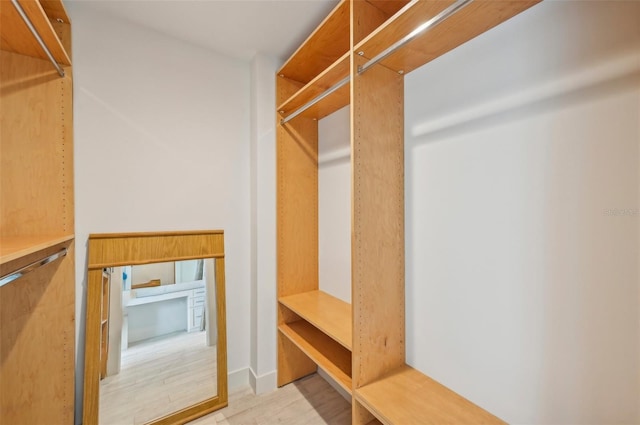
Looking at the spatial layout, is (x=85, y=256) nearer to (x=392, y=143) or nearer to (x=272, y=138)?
(x=272, y=138)

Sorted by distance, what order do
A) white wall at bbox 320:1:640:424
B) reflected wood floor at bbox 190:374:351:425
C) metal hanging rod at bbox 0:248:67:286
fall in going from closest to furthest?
white wall at bbox 320:1:640:424 → metal hanging rod at bbox 0:248:67:286 → reflected wood floor at bbox 190:374:351:425

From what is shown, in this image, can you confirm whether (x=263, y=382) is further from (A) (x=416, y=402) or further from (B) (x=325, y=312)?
(A) (x=416, y=402)

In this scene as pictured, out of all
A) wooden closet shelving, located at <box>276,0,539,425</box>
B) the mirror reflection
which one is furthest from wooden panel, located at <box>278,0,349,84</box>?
the mirror reflection

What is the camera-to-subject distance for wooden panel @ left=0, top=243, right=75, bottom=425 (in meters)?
1.37

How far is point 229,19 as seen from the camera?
1689 mm

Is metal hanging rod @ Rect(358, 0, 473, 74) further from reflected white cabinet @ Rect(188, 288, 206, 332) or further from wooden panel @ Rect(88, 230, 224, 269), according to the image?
reflected white cabinet @ Rect(188, 288, 206, 332)

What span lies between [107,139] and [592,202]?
95.0 inches

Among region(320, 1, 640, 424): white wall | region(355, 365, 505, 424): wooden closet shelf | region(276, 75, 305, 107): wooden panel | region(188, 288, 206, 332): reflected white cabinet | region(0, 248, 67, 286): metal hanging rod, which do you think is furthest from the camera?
region(276, 75, 305, 107): wooden panel

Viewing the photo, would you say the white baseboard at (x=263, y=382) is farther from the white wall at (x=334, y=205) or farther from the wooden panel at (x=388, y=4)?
the wooden panel at (x=388, y=4)

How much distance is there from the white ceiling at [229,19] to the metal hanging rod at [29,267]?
4.80 ft

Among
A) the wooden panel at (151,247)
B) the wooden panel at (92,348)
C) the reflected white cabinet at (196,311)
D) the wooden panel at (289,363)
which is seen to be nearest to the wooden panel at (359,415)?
the wooden panel at (289,363)

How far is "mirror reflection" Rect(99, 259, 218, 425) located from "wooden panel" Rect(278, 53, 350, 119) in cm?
132

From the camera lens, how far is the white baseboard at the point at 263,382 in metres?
2.02

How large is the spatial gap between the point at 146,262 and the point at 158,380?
780 mm
